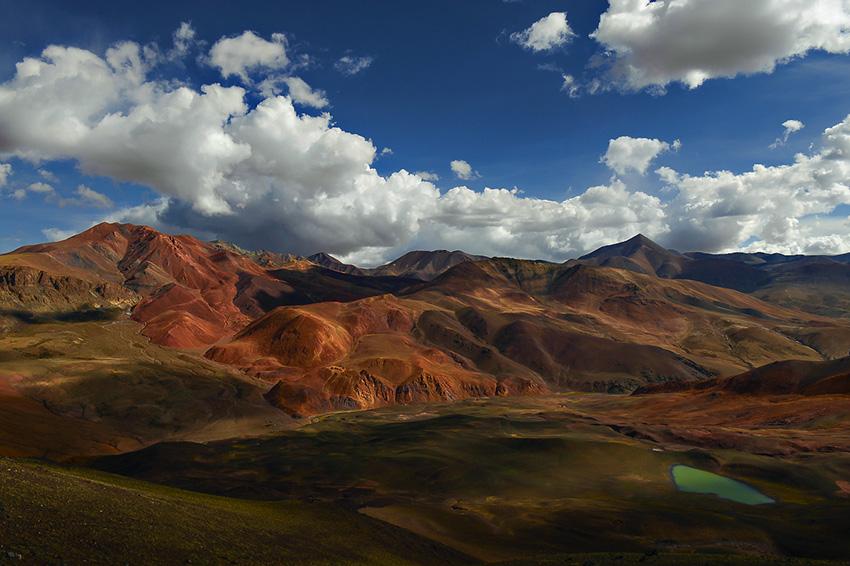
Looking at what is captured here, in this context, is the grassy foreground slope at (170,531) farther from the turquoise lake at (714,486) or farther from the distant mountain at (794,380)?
the distant mountain at (794,380)

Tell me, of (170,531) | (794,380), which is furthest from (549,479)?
(794,380)

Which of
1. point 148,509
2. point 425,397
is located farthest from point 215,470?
point 425,397

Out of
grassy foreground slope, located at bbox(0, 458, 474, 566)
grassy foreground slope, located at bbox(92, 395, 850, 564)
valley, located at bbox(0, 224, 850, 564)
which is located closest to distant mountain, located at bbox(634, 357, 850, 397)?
valley, located at bbox(0, 224, 850, 564)

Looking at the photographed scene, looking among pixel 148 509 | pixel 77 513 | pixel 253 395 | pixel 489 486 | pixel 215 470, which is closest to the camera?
pixel 77 513

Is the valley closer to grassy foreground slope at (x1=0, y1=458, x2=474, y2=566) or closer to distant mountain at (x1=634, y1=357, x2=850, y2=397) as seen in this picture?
grassy foreground slope at (x1=0, y1=458, x2=474, y2=566)

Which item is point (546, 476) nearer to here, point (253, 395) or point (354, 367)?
point (253, 395)
